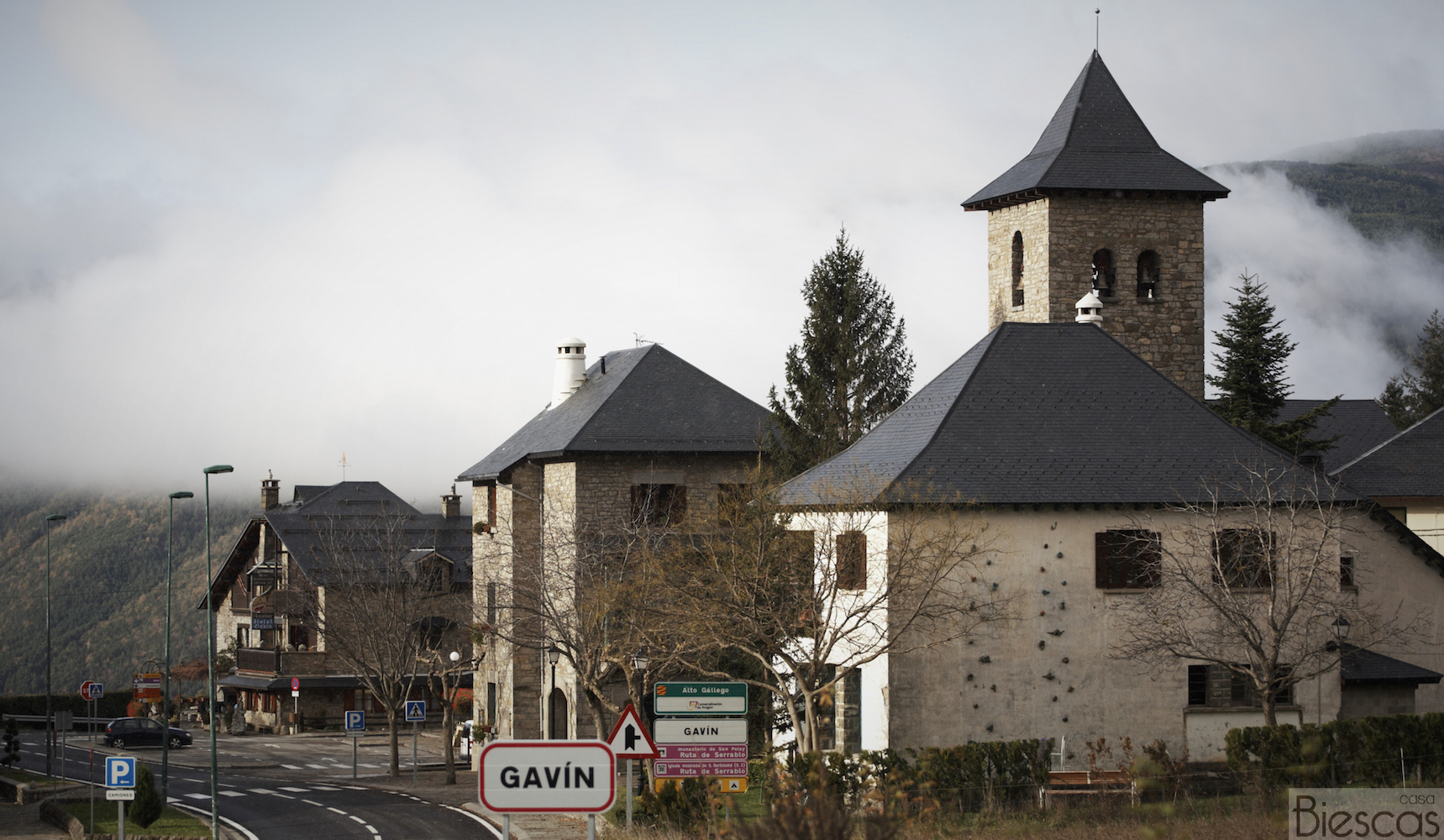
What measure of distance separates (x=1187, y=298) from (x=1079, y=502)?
1702 cm

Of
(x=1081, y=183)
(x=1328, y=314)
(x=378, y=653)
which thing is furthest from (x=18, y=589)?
(x=1328, y=314)

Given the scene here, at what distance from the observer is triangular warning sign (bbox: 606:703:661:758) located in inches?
738

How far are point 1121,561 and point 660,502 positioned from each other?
1664 cm

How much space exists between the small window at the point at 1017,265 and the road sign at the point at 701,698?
1138 inches

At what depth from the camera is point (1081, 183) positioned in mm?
42688

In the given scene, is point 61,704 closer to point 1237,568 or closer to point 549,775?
point 1237,568

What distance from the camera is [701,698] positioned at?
18.1m

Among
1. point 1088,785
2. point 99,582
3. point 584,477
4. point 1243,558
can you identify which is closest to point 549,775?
point 1088,785

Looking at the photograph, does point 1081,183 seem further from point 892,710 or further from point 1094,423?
point 892,710

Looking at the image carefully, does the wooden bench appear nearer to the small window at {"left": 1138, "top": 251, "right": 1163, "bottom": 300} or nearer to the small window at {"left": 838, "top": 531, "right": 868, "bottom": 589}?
the small window at {"left": 838, "top": 531, "right": 868, "bottom": 589}

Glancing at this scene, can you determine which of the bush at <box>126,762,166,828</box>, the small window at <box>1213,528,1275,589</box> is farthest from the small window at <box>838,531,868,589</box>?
the bush at <box>126,762,166,828</box>

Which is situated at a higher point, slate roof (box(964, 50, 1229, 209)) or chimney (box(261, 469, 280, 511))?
slate roof (box(964, 50, 1229, 209))

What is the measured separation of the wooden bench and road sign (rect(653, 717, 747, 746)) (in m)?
8.00

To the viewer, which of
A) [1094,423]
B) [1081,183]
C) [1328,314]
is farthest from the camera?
[1328,314]
